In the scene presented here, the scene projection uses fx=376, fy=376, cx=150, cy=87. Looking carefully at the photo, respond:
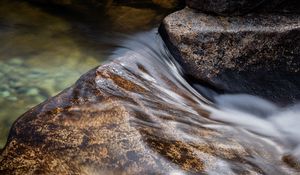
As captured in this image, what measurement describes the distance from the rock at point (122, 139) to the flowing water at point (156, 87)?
0.06 feet

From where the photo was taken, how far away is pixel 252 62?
188 inches

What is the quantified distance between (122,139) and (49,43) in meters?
2.71

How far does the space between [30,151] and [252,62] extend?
3.00m

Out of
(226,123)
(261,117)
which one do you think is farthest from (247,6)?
(226,123)

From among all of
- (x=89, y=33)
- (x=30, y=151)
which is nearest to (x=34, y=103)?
(x=30, y=151)

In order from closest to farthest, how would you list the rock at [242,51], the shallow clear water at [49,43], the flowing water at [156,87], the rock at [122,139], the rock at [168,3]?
1. the rock at [122,139]
2. the flowing water at [156,87]
3. the shallow clear water at [49,43]
4. the rock at [242,51]
5. the rock at [168,3]

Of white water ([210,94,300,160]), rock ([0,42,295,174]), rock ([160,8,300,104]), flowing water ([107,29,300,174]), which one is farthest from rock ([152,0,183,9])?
rock ([0,42,295,174])

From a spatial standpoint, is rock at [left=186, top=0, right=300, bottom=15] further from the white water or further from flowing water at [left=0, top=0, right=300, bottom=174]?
the white water

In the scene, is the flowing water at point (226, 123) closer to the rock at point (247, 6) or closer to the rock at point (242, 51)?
the rock at point (242, 51)

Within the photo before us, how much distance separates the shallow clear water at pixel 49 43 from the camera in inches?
164

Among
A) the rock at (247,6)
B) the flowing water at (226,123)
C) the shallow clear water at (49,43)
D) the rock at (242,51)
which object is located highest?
the rock at (247,6)

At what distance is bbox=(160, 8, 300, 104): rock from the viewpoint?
4684mm

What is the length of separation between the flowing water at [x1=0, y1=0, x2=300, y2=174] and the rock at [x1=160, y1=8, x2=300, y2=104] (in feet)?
0.50

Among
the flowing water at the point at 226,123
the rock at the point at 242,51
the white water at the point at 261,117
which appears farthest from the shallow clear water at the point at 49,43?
the white water at the point at 261,117
